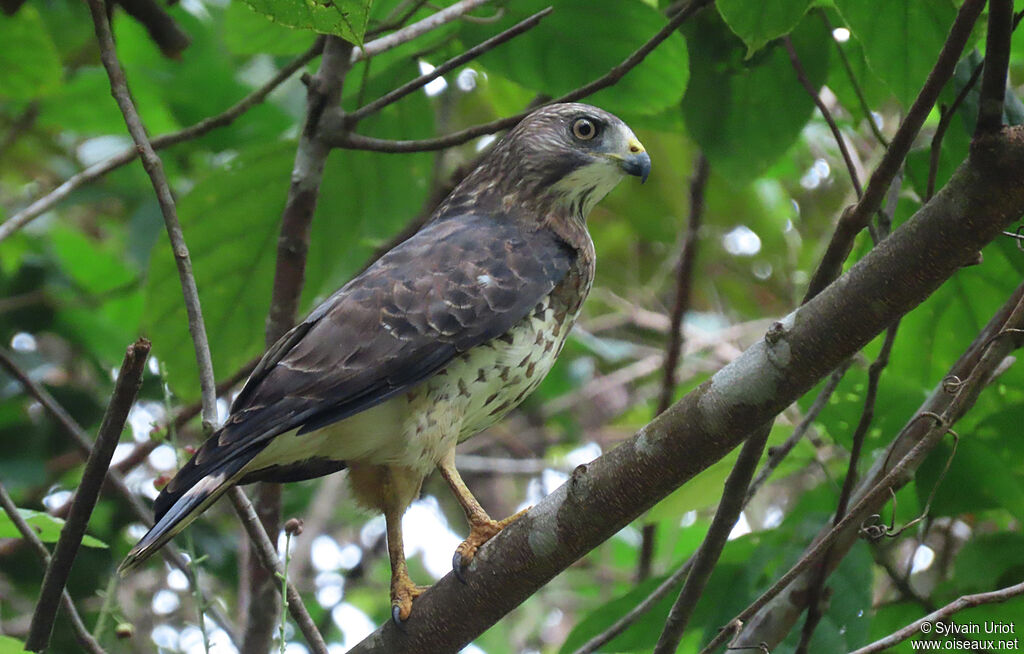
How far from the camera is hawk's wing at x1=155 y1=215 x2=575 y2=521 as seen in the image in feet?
9.32

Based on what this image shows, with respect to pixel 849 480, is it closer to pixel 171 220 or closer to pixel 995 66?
pixel 995 66

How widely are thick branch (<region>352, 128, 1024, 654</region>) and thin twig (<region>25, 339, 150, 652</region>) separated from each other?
0.88 metres

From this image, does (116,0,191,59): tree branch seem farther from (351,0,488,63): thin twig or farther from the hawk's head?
the hawk's head

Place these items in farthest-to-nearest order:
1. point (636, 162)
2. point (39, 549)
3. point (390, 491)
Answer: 1. point (636, 162)
2. point (390, 491)
3. point (39, 549)

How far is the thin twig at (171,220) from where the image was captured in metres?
2.74

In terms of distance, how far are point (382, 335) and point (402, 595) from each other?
705 millimetres

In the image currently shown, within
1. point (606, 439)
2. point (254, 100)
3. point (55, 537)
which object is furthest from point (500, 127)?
point (606, 439)

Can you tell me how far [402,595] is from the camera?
117 inches

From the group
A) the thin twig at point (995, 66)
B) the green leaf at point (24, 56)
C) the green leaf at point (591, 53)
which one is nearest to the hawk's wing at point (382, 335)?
the green leaf at point (591, 53)

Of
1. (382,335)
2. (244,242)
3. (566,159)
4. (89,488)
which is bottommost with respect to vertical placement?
(89,488)

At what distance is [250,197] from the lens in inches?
149

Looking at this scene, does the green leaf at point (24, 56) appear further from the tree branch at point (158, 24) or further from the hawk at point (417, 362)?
the hawk at point (417, 362)

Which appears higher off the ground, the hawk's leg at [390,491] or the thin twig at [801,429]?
the hawk's leg at [390,491]

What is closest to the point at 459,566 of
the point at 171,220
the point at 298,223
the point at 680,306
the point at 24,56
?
the point at 171,220
